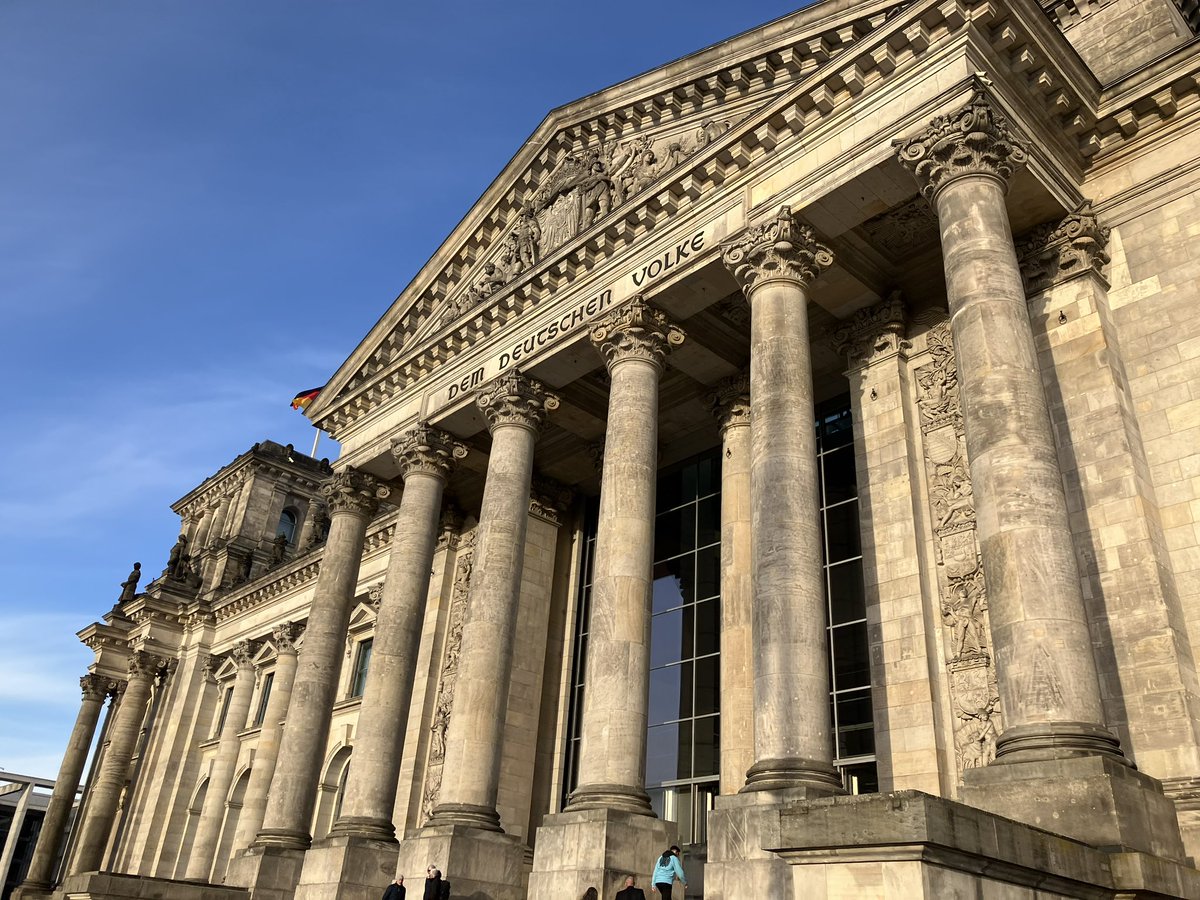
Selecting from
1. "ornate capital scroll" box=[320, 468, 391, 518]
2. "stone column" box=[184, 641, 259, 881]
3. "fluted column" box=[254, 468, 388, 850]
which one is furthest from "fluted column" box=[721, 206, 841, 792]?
"stone column" box=[184, 641, 259, 881]

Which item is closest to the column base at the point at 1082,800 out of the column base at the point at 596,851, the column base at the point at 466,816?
the column base at the point at 596,851

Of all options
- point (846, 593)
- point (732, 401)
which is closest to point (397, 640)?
point (732, 401)

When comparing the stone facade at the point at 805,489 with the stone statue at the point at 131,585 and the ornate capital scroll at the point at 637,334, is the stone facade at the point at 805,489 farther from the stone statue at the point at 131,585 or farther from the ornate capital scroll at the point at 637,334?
the stone statue at the point at 131,585

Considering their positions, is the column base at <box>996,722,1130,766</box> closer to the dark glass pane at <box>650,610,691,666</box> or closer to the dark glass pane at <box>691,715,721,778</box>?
the dark glass pane at <box>691,715,721,778</box>

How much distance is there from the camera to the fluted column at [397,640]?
21281 mm

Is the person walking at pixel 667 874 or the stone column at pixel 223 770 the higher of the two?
the stone column at pixel 223 770

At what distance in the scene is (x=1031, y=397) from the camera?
42.9 ft

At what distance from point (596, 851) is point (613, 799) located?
1.02 meters

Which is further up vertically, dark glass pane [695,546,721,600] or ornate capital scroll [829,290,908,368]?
ornate capital scroll [829,290,908,368]

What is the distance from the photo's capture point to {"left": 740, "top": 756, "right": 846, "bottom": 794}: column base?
13.2m

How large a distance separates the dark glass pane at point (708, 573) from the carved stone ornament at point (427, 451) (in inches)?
275

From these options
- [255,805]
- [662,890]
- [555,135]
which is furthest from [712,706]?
[255,805]

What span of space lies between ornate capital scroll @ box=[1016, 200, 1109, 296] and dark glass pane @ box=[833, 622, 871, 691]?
712 centimetres

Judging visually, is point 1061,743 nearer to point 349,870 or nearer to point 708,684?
point 708,684
